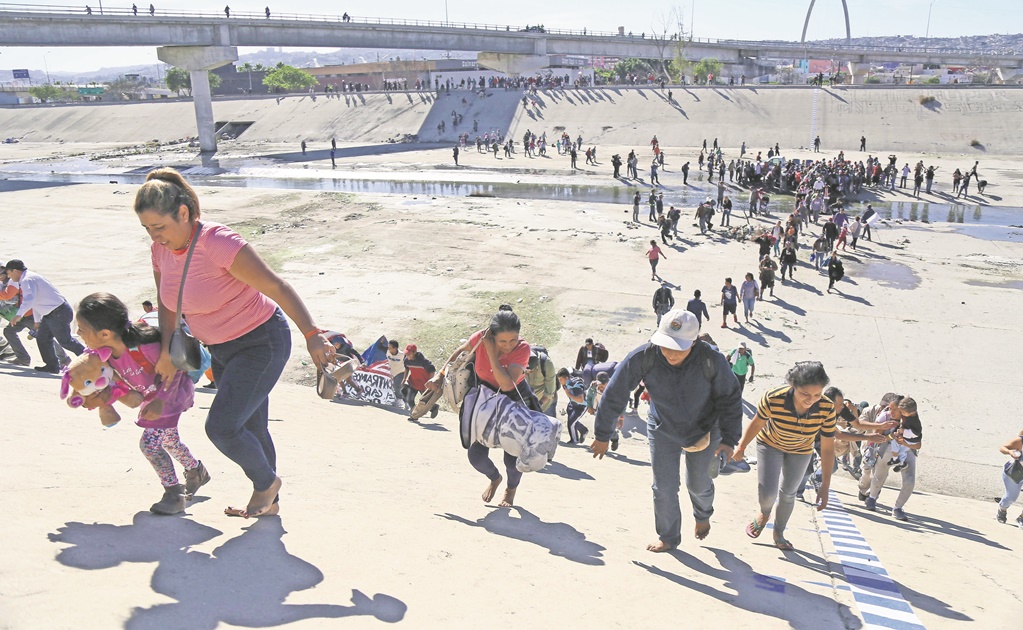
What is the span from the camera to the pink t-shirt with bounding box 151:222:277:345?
321 centimetres

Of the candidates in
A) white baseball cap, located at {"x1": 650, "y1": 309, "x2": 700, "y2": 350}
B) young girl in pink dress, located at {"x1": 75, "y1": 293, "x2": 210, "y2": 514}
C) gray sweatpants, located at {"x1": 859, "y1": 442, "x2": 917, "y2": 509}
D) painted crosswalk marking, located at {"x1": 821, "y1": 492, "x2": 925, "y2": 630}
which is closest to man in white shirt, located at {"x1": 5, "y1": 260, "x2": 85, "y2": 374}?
young girl in pink dress, located at {"x1": 75, "y1": 293, "x2": 210, "y2": 514}

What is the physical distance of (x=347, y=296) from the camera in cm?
1580

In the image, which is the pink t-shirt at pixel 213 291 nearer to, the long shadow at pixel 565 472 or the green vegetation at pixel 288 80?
the long shadow at pixel 565 472

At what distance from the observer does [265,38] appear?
174 feet

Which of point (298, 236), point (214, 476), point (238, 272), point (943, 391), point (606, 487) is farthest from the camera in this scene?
point (298, 236)

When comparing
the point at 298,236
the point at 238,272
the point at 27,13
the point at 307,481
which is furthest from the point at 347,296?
the point at 27,13

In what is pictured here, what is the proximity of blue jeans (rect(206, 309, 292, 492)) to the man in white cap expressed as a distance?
191 centimetres

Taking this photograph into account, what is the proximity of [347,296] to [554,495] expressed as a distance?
11.2 meters

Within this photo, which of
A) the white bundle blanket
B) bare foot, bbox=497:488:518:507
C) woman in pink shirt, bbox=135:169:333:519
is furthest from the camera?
bare foot, bbox=497:488:518:507

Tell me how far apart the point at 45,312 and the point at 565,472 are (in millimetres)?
5843

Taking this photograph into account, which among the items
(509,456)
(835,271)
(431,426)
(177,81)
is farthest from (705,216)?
(177,81)

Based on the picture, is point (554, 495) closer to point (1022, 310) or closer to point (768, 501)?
point (768, 501)

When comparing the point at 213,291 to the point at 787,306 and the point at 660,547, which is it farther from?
the point at 787,306

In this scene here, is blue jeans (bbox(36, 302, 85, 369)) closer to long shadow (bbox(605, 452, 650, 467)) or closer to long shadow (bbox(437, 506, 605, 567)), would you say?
long shadow (bbox(437, 506, 605, 567))
